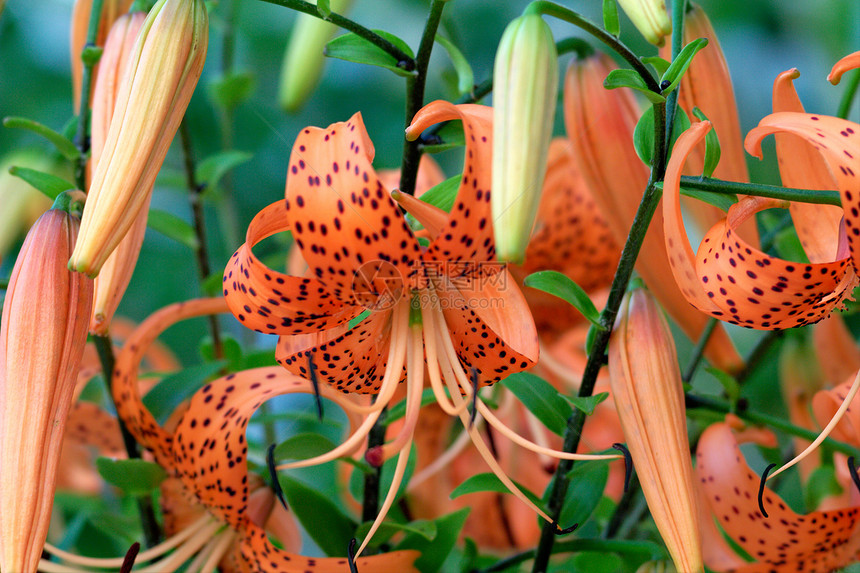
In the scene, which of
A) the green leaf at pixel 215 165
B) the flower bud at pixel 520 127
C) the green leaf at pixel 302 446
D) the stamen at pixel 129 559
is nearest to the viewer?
the flower bud at pixel 520 127

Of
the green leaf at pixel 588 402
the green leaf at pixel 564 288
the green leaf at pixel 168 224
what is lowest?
the green leaf at pixel 588 402

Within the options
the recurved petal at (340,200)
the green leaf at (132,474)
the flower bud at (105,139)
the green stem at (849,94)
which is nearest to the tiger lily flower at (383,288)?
the recurved petal at (340,200)

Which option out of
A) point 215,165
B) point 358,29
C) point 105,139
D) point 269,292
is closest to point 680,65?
point 358,29

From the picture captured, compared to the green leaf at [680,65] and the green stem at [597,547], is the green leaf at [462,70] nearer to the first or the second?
the green leaf at [680,65]

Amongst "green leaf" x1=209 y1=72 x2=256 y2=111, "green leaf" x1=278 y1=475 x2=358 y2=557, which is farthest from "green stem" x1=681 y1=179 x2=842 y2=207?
"green leaf" x1=209 y1=72 x2=256 y2=111

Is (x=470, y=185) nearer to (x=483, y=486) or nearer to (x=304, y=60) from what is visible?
(x=483, y=486)

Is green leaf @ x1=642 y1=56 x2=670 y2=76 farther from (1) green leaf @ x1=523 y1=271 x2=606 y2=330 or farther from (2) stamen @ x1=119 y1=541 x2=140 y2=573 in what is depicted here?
(2) stamen @ x1=119 y1=541 x2=140 y2=573
